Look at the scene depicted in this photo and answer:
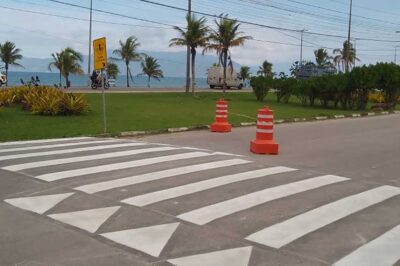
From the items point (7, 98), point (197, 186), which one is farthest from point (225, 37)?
point (197, 186)

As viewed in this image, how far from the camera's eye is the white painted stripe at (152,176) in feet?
28.1

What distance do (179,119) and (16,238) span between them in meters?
15.7

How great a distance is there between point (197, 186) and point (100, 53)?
8.34 meters

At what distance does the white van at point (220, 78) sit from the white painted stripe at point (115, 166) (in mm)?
48476

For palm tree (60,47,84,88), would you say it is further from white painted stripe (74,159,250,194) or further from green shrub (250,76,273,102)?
white painted stripe (74,159,250,194)

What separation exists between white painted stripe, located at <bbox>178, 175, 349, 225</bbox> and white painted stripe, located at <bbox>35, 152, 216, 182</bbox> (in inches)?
115

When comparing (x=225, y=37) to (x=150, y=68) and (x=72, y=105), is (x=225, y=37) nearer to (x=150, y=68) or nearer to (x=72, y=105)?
(x=72, y=105)

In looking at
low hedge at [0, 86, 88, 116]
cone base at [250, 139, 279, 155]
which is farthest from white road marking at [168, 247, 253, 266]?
low hedge at [0, 86, 88, 116]

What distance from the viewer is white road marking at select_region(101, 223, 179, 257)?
575cm

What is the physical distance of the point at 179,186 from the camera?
28.6ft

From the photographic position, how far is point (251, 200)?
26.0 feet

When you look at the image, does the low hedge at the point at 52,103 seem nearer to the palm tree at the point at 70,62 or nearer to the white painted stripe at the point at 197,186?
the white painted stripe at the point at 197,186

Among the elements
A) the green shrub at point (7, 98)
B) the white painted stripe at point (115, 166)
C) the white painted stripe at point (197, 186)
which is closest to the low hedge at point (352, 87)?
the green shrub at point (7, 98)

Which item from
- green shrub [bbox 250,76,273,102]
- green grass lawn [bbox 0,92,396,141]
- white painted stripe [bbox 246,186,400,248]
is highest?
green shrub [bbox 250,76,273,102]
